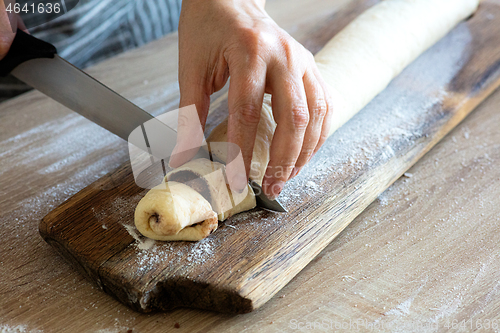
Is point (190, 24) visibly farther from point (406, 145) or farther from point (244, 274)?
point (406, 145)

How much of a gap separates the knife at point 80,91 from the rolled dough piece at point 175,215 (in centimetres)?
17

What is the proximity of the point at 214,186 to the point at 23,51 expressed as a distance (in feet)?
2.44

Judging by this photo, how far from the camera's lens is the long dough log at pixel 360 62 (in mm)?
1114

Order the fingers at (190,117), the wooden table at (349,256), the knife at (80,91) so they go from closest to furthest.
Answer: the wooden table at (349,256)
the fingers at (190,117)
the knife at (80,91)

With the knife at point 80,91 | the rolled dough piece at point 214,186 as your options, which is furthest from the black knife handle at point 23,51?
the rolled dough piece at point 214,186

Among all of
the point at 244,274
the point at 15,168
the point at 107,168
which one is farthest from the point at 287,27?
the point at 244,274

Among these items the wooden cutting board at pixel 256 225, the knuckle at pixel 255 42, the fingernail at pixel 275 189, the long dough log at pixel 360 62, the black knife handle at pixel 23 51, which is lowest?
the wooden cutting board at pixel 256 225

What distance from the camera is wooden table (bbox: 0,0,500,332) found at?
1.02 metres

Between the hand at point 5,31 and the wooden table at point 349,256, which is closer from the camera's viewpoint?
the wooden table at point 349,256

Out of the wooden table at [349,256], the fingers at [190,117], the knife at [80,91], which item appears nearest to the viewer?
the wooden table at [349,256]

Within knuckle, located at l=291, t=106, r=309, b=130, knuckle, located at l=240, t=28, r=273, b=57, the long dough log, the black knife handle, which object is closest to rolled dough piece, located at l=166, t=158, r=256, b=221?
the long dough log

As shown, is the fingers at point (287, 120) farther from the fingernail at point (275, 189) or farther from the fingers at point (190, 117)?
the fingers at point (190, 117)

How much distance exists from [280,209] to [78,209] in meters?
0.61

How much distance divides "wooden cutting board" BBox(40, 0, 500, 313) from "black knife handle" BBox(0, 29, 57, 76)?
1.44ft
